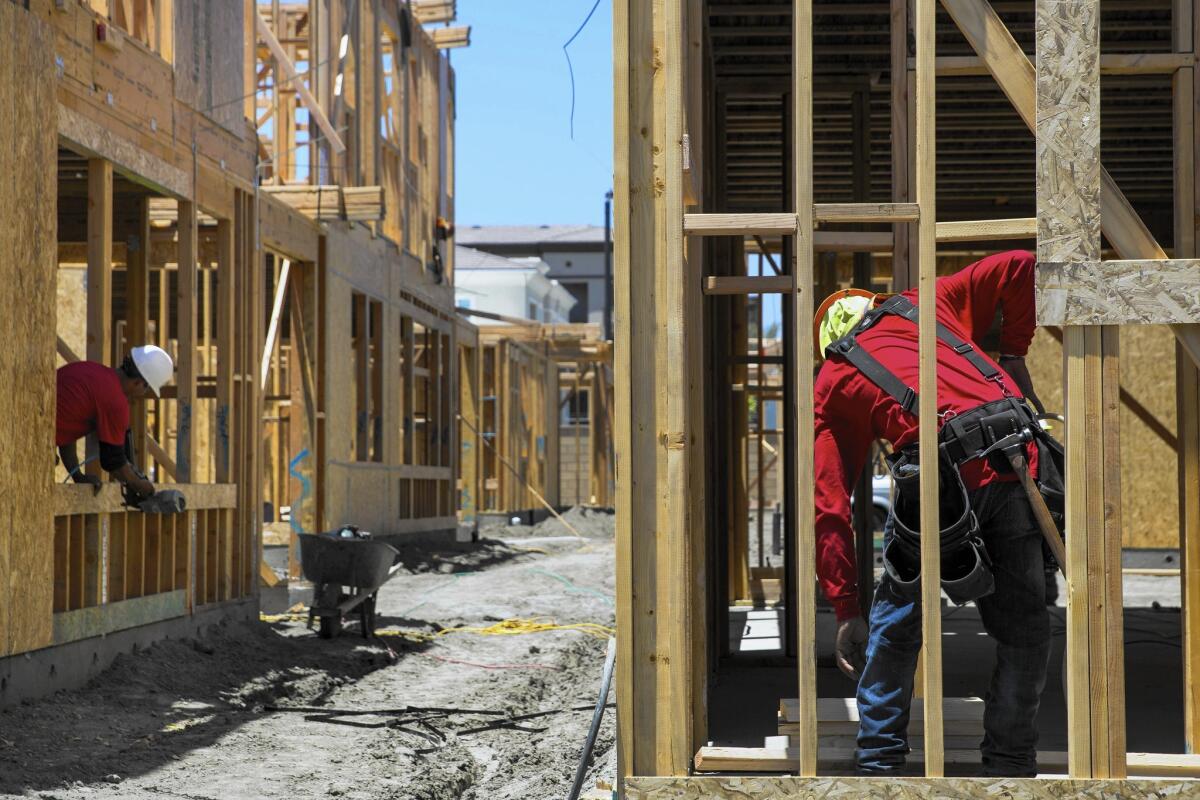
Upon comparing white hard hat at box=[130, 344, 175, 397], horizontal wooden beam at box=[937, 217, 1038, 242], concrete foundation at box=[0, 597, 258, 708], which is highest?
horizontal wooden beam at box=[937, 217, 1038, 242]

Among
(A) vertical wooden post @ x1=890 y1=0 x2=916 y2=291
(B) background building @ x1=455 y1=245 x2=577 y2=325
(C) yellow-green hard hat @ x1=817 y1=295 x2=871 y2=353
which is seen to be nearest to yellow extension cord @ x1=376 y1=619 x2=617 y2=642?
(A) vertical wooden post @ x1=890 y1=0 x2=916 y2=291

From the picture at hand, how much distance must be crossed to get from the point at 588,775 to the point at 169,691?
3.17 m

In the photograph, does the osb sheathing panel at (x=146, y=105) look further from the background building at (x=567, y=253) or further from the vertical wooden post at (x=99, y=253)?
the background building at (x=567, y=253)

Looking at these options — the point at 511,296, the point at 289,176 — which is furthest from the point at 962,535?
the point at 511,296

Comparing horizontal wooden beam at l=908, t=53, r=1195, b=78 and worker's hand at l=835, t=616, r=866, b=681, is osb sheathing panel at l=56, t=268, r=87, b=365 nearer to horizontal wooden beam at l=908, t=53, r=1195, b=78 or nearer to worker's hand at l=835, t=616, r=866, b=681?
horizontal wooden beam at l=908, t=53, r=1195, b=78

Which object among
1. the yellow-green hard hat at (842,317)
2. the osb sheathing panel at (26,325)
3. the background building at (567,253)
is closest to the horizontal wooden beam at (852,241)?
the yellow-green hard hat at (842,317)

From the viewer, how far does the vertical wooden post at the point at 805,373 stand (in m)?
4.54

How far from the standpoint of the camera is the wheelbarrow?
34.9 ft

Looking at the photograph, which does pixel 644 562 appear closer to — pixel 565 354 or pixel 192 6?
pixel 192 6

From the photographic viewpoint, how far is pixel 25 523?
7508 mm

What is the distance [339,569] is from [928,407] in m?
6.95

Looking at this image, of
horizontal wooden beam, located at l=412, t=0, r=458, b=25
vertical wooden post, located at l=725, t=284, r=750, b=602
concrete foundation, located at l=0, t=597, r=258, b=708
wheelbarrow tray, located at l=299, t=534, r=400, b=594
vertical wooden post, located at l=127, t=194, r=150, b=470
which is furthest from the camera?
horizontal wooden beam, located at l=412, t=0, r=458, b=25

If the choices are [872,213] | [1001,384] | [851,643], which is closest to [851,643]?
[851,643]

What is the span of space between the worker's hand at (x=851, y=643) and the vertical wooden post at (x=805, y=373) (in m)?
0.24
